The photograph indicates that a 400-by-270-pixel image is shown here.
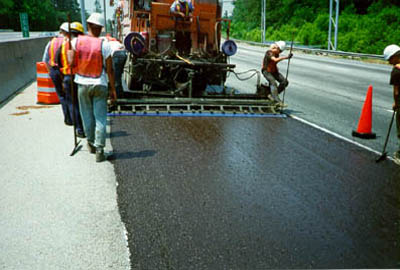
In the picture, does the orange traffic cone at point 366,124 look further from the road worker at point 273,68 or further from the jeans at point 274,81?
the jeans at point 274,81

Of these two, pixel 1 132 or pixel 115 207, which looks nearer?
pixel 115 207

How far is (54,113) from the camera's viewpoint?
9344mm

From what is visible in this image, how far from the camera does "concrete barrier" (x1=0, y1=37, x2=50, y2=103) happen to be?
35.7 ft

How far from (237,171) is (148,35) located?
20.5 ft

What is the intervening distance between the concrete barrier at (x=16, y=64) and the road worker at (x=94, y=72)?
5.37 meters

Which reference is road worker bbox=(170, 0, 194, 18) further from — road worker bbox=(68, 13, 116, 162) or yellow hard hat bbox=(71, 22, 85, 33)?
road worker bbox=(68, 13, 116, 162)

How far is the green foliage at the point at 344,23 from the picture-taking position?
35344mm

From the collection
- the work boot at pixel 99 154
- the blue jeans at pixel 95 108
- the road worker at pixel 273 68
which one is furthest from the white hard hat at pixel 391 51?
the work boot at pixel 99 154

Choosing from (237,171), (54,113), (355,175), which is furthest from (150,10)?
(355,175)

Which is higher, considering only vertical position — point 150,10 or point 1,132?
point 150,10

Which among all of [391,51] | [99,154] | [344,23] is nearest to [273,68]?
[391,51]

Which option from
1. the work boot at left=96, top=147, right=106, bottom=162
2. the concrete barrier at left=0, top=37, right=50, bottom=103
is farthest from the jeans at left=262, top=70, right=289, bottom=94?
the concrete barrier at left=0, top=37, right=50, bottom=103

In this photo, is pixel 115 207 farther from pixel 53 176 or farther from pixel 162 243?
pixel 53 176

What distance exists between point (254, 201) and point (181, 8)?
23.9 feet
